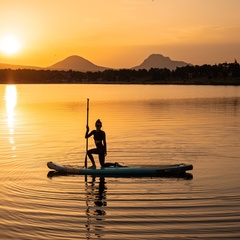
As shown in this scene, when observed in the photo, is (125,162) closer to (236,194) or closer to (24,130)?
(236,194)

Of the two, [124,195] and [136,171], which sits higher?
[136,171]

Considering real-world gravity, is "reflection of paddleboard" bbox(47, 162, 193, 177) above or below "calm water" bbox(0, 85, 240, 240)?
above

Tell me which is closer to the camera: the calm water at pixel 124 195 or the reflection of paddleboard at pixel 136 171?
the calm water at pixel 124 195

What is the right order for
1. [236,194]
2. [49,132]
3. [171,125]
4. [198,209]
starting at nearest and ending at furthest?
[198,209], [236,194], [49,132], [171,125]

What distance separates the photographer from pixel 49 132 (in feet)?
135

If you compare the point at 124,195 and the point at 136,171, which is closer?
the point at 124,195

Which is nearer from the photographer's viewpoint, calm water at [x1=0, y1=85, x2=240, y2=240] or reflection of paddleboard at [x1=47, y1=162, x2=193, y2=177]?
calm water at [x1=0, y1=85, x2=240, y2=240]

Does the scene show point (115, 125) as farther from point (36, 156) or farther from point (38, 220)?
point (38, 220)

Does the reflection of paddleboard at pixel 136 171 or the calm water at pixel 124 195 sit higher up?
the reflection of paddleboard at pixel 136 171

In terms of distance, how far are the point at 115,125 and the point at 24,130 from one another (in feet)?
30.2

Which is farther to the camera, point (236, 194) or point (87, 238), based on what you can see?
point (236, 194)

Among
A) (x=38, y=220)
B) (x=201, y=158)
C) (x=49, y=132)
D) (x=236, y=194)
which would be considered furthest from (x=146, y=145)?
(x=38, y=220)

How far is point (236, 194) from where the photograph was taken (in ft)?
57.6

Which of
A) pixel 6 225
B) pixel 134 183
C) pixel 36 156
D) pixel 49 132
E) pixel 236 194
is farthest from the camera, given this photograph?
pixel 49 132
